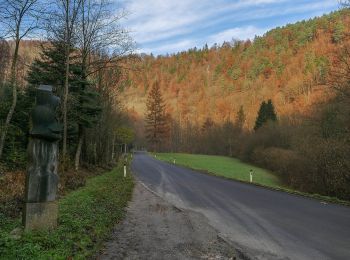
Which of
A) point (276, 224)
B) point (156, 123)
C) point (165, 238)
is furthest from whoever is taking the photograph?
point (156, 123)

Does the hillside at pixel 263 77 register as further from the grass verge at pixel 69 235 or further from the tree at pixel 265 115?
the grass verge at pixel 69 235

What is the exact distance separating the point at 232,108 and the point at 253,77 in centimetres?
1750

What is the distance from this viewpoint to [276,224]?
11453mm

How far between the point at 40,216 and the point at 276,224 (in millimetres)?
6426

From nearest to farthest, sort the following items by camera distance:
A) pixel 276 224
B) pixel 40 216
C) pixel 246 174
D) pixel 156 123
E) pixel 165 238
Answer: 1. pixel 40 216
2. pixel 165 238
3. pixel 276 224
4. pixel 246 174
5. pixel 156 123

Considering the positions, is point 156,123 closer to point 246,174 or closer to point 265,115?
point 265,115

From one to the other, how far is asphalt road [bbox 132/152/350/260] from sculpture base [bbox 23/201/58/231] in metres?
4.11

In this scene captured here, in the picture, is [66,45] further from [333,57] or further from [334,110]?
[334,110]

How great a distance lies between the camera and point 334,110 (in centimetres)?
3572

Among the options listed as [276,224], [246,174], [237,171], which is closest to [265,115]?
[237,171]

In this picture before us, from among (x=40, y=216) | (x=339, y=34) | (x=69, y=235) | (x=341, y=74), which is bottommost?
(x=69, y=235)

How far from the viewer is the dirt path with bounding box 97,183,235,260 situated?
26.1ft

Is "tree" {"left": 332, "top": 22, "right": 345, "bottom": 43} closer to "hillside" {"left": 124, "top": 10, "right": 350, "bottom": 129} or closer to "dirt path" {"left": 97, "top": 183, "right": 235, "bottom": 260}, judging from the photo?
"dirt path" {"left": 97, "top": 183, "right": 235, "bottom": 260}

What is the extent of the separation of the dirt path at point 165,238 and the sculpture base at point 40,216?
1.40 metres
